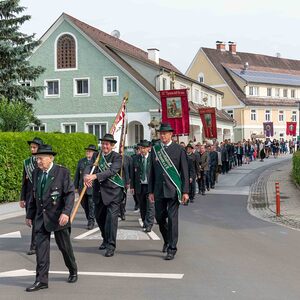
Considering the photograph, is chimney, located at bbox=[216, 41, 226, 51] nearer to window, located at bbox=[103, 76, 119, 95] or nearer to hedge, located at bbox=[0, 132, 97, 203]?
window, located at bbox=[103, 76, 119, 95]

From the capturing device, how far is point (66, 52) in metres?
38.3

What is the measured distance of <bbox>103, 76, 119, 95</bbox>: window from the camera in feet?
122

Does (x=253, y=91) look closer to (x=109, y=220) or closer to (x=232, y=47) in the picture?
(x=232, y=47)

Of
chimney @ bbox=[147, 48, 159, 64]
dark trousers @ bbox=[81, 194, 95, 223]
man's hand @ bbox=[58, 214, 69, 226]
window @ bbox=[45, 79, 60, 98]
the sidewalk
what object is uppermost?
chimney @ bbox=[147, 48, 159, 64]

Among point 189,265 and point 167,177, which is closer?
point 189,265

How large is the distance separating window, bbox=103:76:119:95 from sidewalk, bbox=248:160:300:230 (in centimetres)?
1518

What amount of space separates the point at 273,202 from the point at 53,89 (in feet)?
82.9

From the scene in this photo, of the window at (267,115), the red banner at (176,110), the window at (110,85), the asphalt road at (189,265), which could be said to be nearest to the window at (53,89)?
the window at (110,85)

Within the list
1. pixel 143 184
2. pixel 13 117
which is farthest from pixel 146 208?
pixel 13 117

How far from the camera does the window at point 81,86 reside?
3797cm

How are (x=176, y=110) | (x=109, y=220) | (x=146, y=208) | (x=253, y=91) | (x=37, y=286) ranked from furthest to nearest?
(x=253, y=91), (x=176, y=110), (x=146, y=208), (x=109, y=220), (x=37, y=286)

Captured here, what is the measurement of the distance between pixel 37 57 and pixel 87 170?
29.6 m

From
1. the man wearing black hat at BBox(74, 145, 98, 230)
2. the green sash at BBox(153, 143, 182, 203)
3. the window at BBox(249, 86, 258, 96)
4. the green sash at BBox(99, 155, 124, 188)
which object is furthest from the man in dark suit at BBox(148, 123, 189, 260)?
the window at BBox(249, 86, 258, 96)

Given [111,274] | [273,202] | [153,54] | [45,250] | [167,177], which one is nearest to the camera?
[45,250]
